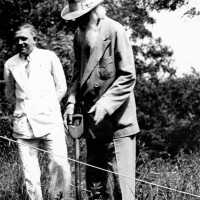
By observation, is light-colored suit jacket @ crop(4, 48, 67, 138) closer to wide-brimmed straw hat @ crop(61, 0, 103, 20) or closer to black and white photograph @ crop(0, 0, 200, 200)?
black and white photograph @ crop(0, 0, 200, 200)

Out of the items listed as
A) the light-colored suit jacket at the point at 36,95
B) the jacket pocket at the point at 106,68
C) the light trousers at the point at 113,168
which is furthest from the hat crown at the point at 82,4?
the light-colored suit jacket at the point at 36,95

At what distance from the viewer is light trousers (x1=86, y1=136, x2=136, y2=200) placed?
373cm

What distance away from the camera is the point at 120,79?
3689mm

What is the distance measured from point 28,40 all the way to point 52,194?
149 centimetres

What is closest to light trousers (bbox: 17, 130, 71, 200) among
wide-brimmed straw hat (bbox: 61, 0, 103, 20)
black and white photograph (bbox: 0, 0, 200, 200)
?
black and white photograph (bbox: 0, 0, 200, 200)

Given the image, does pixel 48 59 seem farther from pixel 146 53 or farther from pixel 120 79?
pixel 146 53

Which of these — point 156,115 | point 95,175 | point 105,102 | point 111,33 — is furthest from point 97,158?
point 156,115

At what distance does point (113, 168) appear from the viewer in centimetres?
379

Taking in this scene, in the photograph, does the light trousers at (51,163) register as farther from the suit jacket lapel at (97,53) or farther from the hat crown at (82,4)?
the hat crown at (82,4)

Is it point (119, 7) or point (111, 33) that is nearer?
point (111, 33)

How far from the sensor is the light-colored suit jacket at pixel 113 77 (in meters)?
3.68

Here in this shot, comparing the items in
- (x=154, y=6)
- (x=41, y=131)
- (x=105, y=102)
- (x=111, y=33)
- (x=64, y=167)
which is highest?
(x=154, y=6)

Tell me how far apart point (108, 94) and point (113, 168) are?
1.63 ft

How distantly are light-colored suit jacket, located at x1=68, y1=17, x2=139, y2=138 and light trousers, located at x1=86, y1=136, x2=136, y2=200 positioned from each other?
9 centimetres
